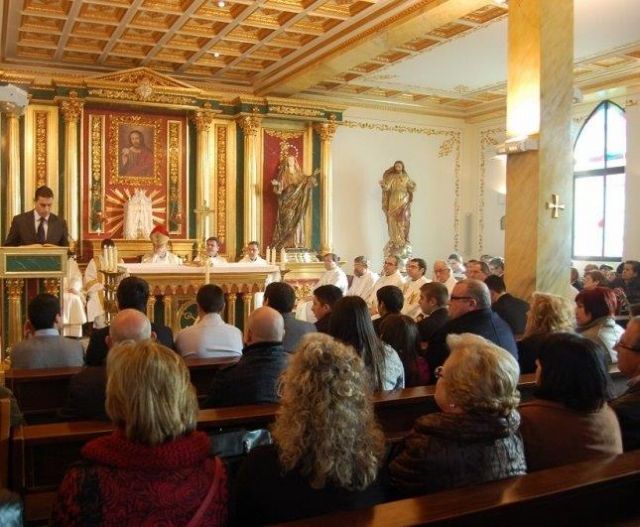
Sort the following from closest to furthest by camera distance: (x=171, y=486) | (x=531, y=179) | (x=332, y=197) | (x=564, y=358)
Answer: (x=171, y=486)
(x=564, y=358)
(x=531, y=179)
(x=332, y=197)

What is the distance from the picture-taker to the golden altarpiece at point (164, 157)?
12.0 m

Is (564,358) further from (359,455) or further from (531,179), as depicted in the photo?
(531,179)

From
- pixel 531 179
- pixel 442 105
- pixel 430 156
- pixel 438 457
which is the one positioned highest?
pixel 442 105

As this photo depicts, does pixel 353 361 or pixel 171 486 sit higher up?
pixel 353 361

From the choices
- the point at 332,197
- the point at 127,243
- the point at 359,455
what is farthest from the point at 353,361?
the point at 332,197

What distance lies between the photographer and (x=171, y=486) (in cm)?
191

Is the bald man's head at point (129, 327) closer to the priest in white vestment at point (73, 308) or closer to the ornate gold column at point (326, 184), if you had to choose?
the priest in white vestment at point (73, 308)

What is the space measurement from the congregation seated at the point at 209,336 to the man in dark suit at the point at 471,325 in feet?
4.42

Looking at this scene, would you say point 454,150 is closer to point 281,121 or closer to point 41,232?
point 281,121

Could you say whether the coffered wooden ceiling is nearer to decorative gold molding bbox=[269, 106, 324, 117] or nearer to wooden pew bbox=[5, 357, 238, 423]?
decorative gold molding bbox=[269, 106, 324, 117]

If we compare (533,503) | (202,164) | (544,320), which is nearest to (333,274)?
(202,164)

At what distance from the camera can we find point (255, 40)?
1120 centimetres

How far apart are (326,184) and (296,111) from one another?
4.89 feet

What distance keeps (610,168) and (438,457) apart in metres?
12.7
